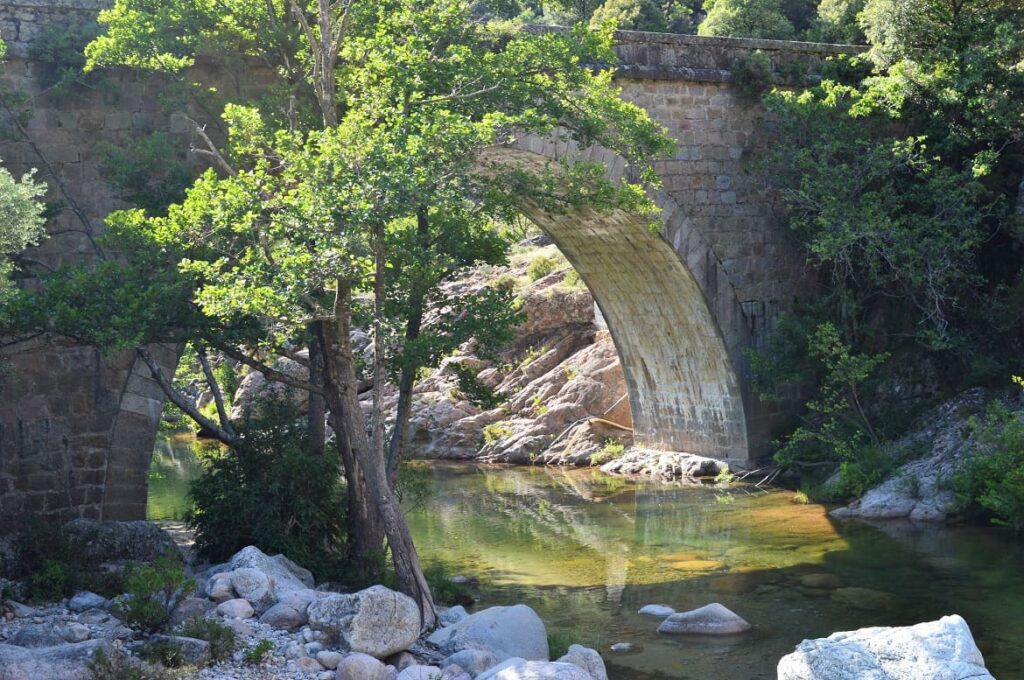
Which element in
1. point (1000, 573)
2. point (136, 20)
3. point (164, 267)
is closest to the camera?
point (164, 267)

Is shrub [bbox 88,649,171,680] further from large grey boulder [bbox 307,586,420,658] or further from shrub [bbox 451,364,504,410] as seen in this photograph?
shrub [bbox 451,364,504,410]

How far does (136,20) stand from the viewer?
12242 millimetres

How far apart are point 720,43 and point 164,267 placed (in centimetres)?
1016

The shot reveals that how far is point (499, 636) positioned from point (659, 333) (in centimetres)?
1093

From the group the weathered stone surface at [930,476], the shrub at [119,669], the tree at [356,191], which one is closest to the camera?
the shrub at [119,669]

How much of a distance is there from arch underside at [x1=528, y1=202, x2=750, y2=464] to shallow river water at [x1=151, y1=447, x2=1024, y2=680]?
128 centimetres

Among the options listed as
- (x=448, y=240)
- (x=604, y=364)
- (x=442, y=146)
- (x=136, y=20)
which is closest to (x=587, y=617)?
(x=448, y=240)

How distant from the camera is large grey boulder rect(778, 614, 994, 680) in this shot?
783 centimetres

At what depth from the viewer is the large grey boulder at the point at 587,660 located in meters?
9.82

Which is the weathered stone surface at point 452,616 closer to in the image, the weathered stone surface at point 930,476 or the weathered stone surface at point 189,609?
the weathered stone surface at point 189,609

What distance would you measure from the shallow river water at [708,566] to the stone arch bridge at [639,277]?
2054 millimetres

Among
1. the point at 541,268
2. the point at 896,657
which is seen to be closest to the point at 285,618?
the point at 896,657

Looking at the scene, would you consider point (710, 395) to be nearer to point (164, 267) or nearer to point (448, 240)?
point (448, 240)

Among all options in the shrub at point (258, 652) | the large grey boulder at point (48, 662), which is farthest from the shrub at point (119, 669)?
the shrub at point (258, 652)
